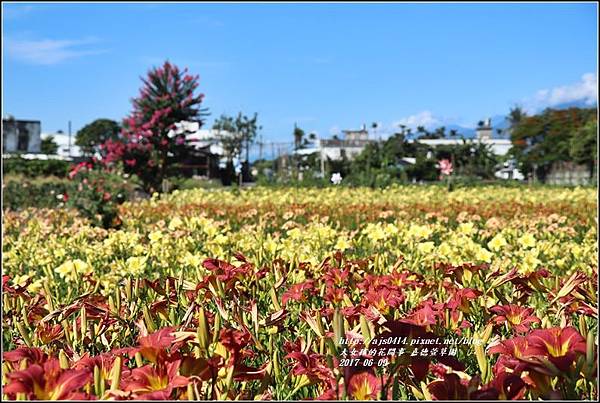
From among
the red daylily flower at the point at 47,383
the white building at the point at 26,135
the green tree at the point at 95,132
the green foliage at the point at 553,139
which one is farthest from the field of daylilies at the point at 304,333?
the green tree at the point at 95,132

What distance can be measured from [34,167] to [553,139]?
3287cm

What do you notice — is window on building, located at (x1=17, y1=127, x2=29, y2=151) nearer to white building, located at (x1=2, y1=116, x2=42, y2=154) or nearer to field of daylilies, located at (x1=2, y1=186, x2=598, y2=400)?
white building, located at (x1=2, y1=116, x2=42, y2=154)

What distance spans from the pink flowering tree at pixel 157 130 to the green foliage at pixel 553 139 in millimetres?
22891

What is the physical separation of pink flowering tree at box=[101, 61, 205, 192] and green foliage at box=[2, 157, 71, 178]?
19.3 ft

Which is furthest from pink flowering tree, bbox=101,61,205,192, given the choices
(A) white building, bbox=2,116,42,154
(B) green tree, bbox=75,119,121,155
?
(B) green tree, bbox=75,119,121,155

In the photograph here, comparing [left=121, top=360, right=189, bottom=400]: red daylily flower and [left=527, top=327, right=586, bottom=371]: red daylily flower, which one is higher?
[left=527, top=327, right=586, bottom=371]: red daylily flower

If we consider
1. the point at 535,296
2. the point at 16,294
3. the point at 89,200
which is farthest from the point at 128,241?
the point at 89,200

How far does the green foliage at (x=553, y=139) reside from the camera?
36625 mm

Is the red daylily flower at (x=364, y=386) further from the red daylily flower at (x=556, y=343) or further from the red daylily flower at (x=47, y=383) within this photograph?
the red daylily flower at (x=47, y=383)

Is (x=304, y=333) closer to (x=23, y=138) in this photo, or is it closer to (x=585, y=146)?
(x=585, y=146)

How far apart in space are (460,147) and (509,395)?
3102cm

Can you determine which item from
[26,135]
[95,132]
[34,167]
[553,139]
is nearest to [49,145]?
[95,132]

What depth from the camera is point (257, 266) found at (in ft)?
9.31

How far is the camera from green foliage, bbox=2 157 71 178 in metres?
25.1
